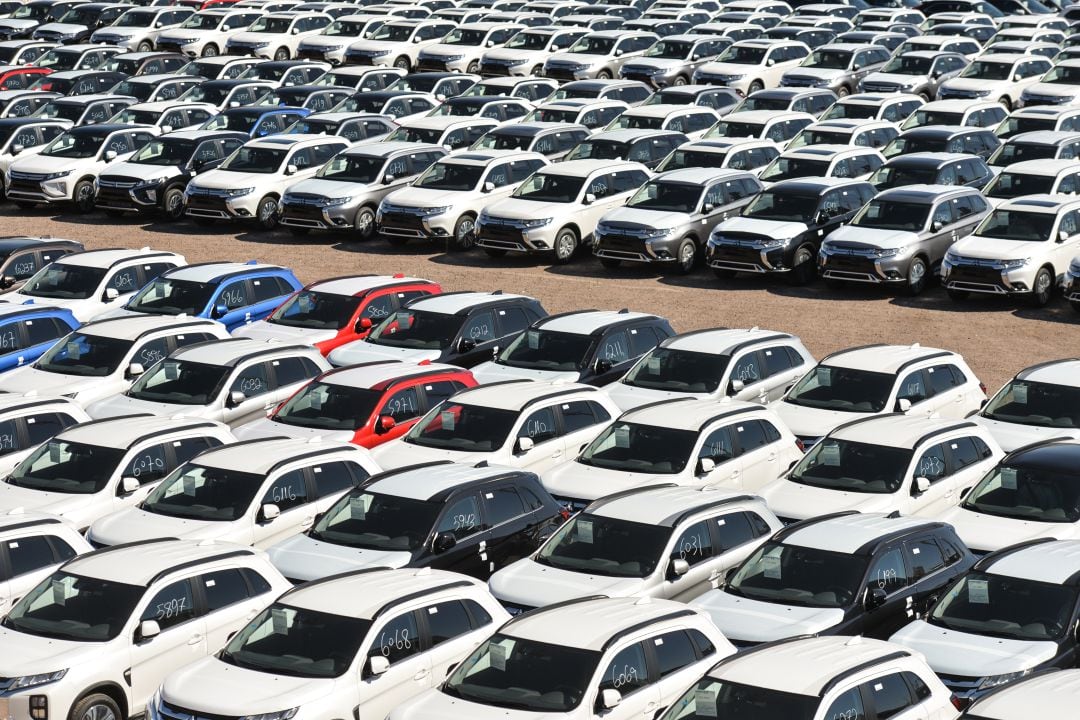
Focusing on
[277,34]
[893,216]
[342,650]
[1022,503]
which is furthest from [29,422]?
[277,34]

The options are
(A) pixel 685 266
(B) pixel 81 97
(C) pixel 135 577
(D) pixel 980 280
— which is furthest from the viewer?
(B) pixel 81 97

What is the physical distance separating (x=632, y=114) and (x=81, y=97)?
12.8 metres

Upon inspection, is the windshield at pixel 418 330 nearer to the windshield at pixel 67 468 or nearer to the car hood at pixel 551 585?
the windshield at pixel 67 468

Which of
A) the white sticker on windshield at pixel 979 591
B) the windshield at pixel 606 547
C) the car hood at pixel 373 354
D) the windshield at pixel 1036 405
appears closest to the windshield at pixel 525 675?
the windshield at pixel 606 547

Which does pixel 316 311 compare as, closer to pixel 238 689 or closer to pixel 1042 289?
pixel 1042 289

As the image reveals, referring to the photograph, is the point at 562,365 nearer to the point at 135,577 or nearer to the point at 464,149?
the point at 135,577

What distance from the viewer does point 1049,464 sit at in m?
17.4

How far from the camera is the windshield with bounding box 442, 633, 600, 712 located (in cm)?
1232

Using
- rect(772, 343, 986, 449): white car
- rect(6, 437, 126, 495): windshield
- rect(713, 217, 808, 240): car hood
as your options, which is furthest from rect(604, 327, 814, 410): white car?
rect(713, 217, 808, 240): car hood

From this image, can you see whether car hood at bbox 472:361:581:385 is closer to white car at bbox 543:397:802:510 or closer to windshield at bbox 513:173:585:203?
white car at bbox 543:397:802:510

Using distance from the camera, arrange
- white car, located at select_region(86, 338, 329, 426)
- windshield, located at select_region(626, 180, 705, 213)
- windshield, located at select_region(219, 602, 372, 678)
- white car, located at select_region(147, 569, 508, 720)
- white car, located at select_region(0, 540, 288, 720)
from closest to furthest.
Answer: white car, located at select_region(147, 569, 508, 720) < windshield, located at select_region(219, 602, 372, 678) < white car, located at select_region(0, 540, 288, 720) < white car, located at select_region(86, 338, 329, 426) < windshield, located at select_region(626, 180, 705, 213)

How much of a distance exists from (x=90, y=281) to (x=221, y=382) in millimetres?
6020

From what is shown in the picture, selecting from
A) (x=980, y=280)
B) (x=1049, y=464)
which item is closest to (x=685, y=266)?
(x=980, y=280)

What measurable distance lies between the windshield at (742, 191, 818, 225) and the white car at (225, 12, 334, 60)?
78.6 ft
